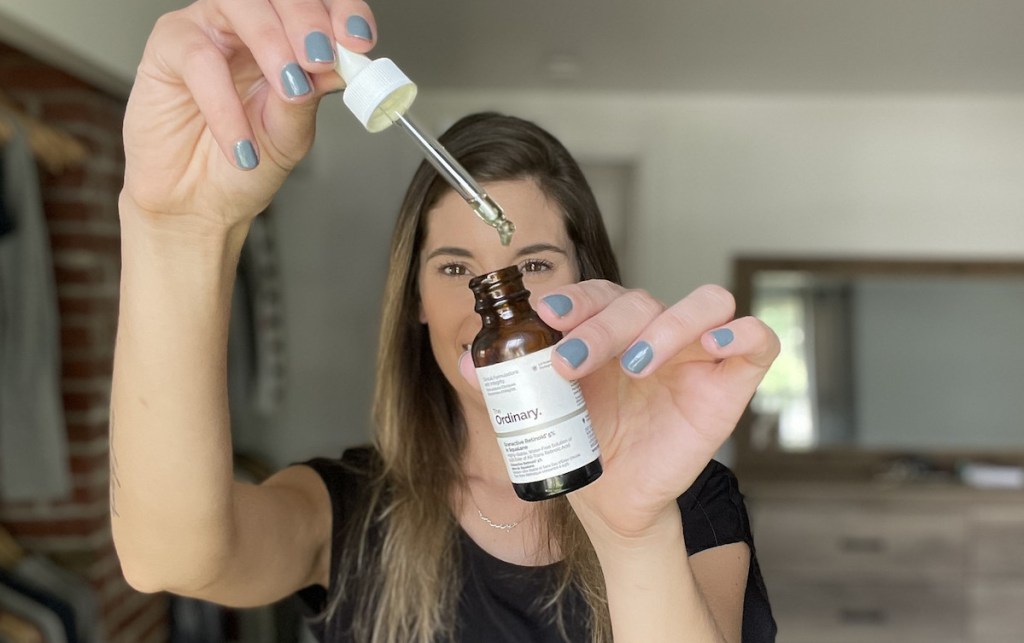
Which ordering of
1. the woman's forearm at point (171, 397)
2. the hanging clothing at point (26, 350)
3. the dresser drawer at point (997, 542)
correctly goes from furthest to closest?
the dresser drawer at point (997, 542) < the hanging clothing at point (26, 350) < the woman's forearm at point (171, 397)

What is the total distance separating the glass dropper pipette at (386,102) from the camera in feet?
1.93

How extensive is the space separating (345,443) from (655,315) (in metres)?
3.11

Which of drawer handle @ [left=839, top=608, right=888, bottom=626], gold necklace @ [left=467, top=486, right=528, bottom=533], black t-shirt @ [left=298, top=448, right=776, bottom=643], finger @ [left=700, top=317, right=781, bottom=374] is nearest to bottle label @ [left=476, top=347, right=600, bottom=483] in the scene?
finger @ [left=700, top=317, right=781, bottom=374]

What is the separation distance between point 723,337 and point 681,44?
228 centimetres

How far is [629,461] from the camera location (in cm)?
67

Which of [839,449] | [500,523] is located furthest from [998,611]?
[500,523]

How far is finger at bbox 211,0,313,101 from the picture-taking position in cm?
57

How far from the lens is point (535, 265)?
966 millimetres

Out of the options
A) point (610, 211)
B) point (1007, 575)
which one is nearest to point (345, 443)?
point (610, 211)

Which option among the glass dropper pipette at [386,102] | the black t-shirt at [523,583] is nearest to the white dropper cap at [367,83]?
the glass dropper pipette at [386,102]

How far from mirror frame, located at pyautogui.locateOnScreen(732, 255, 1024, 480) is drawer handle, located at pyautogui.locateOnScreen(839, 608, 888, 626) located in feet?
1.60

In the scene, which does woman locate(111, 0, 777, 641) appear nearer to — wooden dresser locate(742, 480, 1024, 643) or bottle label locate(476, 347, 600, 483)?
bottle label locate(476, 347, 600, 483)

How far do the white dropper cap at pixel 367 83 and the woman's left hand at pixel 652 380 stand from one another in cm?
18

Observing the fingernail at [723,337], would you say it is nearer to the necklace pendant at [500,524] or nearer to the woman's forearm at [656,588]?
the woman's forearm at [656,588]
